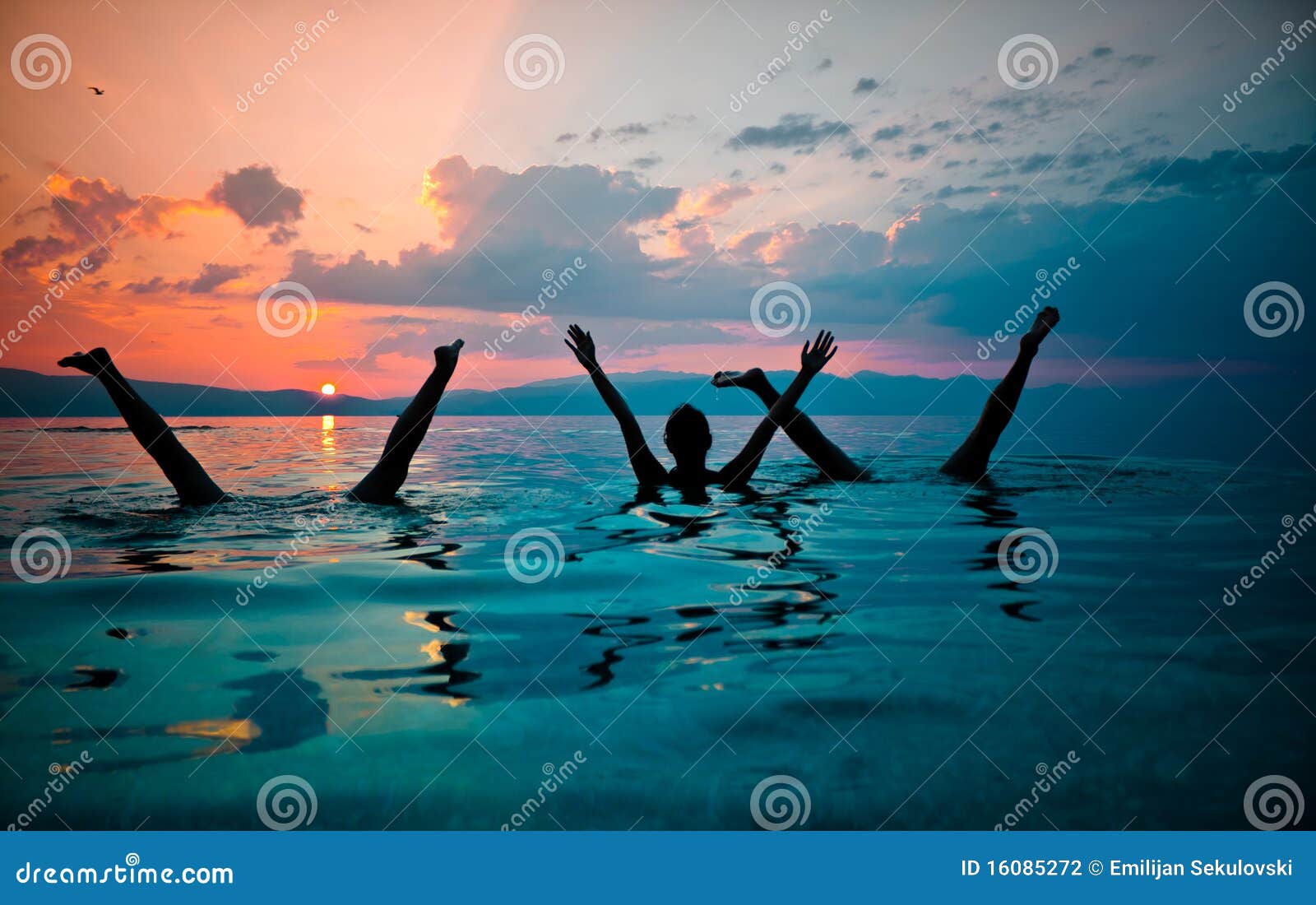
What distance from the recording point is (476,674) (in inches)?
133

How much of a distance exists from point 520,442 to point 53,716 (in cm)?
1709

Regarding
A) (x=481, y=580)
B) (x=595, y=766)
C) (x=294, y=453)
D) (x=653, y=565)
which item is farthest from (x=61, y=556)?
(x=294, y=453)

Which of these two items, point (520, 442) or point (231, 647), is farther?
point (520, 442)

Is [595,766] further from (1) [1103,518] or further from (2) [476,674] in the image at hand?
(1) [1103,518]

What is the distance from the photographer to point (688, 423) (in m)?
7.55
